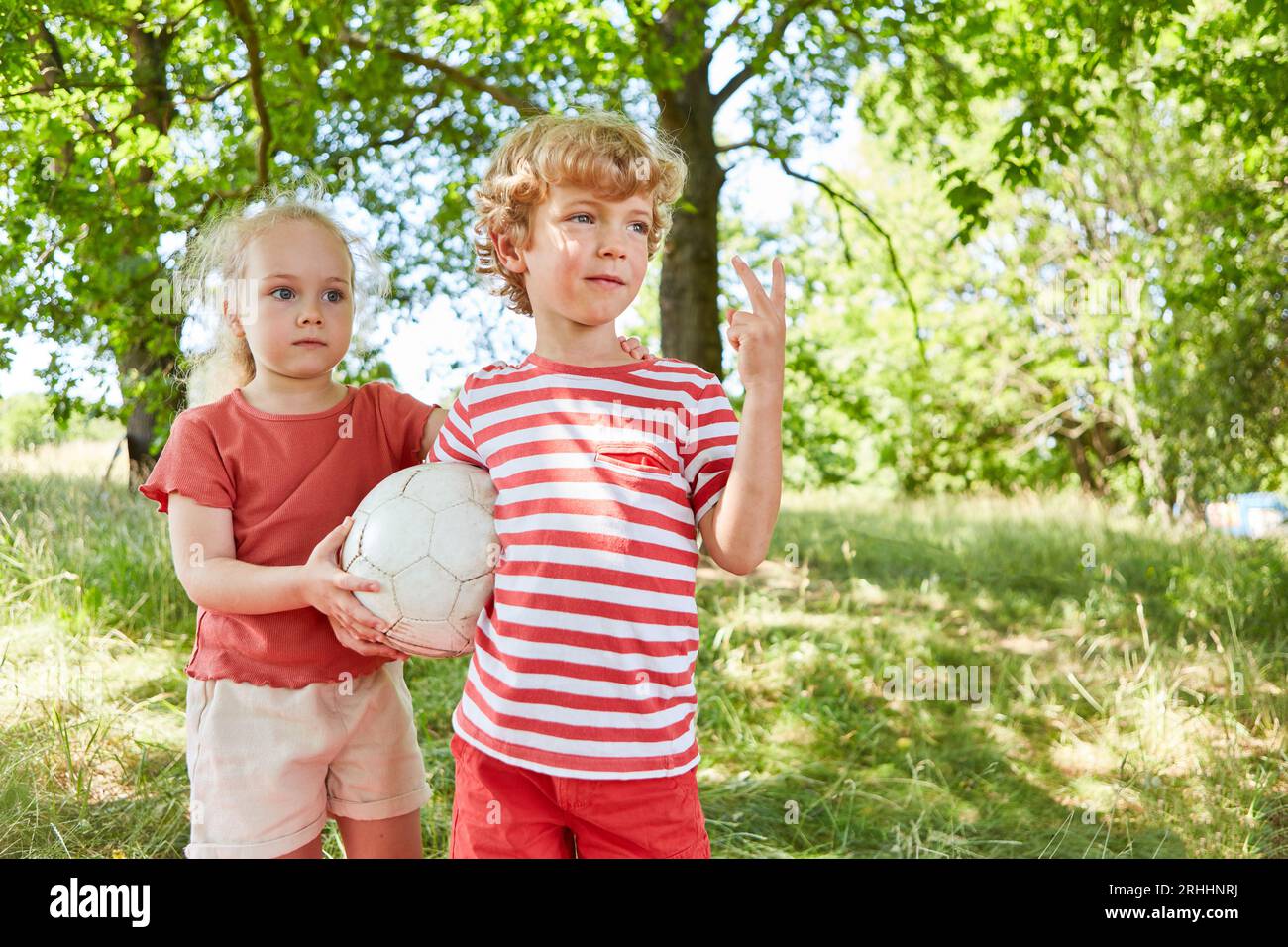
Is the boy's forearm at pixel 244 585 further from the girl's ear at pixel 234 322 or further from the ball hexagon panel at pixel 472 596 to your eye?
the girl's ear at pixel 234 322

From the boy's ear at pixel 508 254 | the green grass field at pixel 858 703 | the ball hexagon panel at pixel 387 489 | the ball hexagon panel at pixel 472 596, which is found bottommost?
the green grass field at pixel 858 703

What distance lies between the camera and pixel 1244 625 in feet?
25.2

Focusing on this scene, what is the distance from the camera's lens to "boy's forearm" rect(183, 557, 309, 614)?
247cm

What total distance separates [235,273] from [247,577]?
0.81 metres

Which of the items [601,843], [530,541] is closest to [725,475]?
[530,541]

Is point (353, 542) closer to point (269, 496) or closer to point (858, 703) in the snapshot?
point (269, 496)

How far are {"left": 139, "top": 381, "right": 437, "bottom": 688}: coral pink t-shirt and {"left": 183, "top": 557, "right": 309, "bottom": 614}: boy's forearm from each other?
88 millimetres

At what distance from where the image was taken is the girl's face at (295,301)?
2666 mm

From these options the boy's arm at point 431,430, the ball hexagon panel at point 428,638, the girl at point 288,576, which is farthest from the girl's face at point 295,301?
the ball hexagon panel at point 428,638

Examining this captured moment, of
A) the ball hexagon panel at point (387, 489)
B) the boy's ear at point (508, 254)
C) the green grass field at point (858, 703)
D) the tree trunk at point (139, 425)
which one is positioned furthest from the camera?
the tree trunk at point (139, 425)

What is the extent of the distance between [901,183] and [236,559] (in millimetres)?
21744

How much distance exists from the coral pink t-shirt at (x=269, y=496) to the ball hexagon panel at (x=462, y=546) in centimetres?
39

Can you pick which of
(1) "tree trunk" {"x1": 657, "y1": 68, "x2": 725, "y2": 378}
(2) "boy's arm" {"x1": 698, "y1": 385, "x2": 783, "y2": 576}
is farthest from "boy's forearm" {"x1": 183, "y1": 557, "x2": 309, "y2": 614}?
(1) "tree trunk" {"x1": 657, "y1": 68, "x2": 725, "y2": 378}

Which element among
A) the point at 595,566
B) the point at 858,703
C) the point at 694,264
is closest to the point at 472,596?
the point at 595,566
